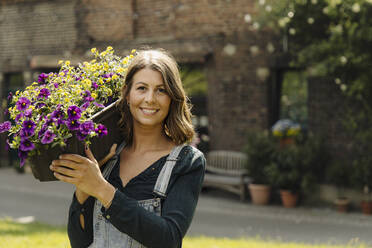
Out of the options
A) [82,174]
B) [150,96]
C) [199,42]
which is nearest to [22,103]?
[82,174]

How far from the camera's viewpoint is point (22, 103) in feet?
6.26

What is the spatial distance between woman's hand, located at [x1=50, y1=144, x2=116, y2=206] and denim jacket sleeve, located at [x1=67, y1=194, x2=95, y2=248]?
28 centimetres

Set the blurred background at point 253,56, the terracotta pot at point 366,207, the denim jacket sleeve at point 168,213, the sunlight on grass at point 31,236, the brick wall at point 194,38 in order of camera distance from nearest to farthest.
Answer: the denim jacket sleeve at point 168,213 < the sunlight on grass at point 31,236 < the blurred background at point 253,56 < the terracotta pot at point 366,207 < the brick wall at point 194,38

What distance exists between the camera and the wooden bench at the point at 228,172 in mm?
9773

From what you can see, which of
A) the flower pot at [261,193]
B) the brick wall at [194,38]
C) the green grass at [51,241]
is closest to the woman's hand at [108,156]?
the green grass at [51,241]

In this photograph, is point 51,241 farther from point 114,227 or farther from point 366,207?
point 366,207

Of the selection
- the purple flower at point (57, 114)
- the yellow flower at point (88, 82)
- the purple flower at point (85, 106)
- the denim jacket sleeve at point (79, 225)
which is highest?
the yellow flower at point (88, 82)

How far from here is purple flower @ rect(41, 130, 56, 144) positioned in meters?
1.70

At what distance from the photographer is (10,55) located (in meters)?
13.7

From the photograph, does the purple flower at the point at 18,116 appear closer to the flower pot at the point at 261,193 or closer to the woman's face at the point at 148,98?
the woman's face at the point at 148,98

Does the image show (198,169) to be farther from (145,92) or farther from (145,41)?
(145,41)

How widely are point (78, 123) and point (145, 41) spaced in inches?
389

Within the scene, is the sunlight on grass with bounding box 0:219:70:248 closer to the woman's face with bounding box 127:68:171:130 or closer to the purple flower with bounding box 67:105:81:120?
the woman's face with bounding box 127:68:171:130

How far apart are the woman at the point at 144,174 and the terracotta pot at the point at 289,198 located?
7303mm
